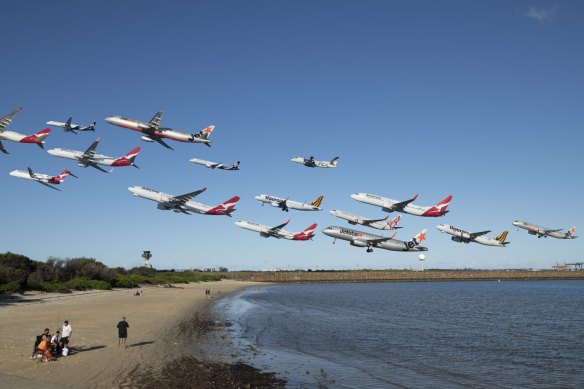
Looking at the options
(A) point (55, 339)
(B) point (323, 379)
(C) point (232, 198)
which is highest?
(C) point (232, 198)

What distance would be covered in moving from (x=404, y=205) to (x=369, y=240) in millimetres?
10171

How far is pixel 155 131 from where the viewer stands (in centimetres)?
6631

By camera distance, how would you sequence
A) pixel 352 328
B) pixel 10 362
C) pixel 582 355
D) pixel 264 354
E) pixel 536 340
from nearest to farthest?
pixel 10 362 < pixel 264 354 < pixel 582 355 < pixel 536 340 < pixel 352 328

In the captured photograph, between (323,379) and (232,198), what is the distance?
69.6 m

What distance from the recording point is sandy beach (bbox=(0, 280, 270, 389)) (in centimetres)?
2683

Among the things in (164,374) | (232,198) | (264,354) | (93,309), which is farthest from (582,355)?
(232,198)

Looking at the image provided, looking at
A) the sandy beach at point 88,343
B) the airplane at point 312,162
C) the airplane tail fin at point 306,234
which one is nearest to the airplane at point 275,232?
the airplane tail fin at point 306,234

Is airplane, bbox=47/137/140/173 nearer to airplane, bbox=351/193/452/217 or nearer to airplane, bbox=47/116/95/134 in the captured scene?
airplane, bbox=47/116/95/134

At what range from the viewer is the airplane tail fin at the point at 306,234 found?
120 m

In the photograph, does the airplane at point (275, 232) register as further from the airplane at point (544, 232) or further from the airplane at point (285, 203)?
the airplane at point (544, 232)

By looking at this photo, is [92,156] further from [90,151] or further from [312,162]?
[312,162]

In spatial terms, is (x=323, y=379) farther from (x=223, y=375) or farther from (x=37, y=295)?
(x=37, y=295)

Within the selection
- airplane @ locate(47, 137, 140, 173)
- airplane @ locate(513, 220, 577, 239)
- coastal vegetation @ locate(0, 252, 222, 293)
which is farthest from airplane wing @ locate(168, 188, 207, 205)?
airplane @ locate(513, 220, 577, 239)

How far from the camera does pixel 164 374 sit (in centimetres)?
3030
